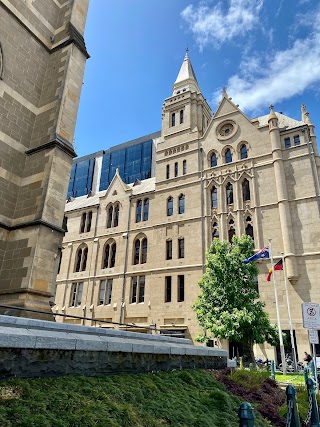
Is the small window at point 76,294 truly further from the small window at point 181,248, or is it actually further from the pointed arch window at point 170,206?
the pointed arch window at point 170,206

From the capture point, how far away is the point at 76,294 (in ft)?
125

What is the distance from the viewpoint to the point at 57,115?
1366 centimetres

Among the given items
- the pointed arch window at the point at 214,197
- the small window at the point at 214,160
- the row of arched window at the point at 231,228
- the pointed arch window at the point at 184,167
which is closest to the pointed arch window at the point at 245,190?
the row of arched window at the point at 231,228

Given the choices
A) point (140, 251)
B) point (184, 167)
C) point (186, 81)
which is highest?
point (186, 81)

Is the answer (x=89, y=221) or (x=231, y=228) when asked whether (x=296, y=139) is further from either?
(x=89, y=221)

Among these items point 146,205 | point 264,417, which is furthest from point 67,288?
point 264,417

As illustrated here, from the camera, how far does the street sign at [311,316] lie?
1161cm

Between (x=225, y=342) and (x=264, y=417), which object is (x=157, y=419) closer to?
(x=264, y=417)

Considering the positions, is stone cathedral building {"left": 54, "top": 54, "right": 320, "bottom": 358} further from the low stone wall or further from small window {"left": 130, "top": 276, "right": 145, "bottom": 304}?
the low stone wall

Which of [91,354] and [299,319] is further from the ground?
[299,319]

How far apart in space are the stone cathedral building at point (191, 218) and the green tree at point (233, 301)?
4317mm

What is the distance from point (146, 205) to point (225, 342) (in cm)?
1754

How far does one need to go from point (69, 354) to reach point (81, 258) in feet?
116

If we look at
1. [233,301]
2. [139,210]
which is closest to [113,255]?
[139,210]
